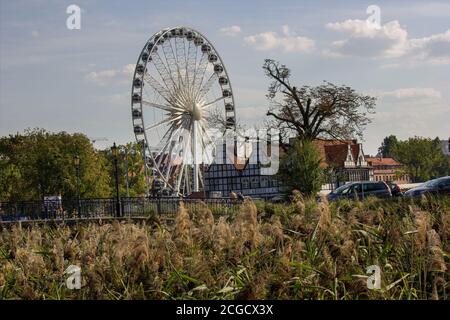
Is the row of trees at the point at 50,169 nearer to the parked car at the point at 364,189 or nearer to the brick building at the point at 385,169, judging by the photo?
the parked car at the point at 364,189

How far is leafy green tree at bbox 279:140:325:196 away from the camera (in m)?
43.8

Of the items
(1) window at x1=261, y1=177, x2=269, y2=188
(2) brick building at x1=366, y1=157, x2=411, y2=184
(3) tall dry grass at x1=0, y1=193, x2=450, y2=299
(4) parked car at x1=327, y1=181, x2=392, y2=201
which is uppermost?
(2) brick building at x1=366, y1=157, x2=411, y2=184

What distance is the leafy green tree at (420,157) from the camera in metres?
133

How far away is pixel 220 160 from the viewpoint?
91625 millimetres

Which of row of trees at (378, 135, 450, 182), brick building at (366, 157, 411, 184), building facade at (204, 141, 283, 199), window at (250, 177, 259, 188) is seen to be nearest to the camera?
building facade at (204, 141, 283, 199)

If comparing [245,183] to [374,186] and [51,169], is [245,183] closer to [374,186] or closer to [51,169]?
[51,169]

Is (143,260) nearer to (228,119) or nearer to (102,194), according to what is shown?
(228,119)

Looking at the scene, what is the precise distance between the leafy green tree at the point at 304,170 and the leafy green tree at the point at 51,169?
3794 centimetres

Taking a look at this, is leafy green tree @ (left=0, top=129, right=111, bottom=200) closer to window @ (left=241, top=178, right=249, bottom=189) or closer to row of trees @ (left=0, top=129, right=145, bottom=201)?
row of trees @ (left=0, top=129, right=145, bottom=201)

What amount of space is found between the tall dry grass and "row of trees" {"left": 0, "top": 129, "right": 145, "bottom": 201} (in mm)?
65985

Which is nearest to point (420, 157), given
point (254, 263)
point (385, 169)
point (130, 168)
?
point (385, 169)

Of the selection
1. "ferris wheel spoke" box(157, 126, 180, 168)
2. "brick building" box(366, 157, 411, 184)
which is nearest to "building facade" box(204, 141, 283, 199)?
"ferris wheel spoke" box(157, 126, 180, 168)

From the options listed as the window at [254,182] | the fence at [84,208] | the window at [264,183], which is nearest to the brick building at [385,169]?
the window at [254,182]
